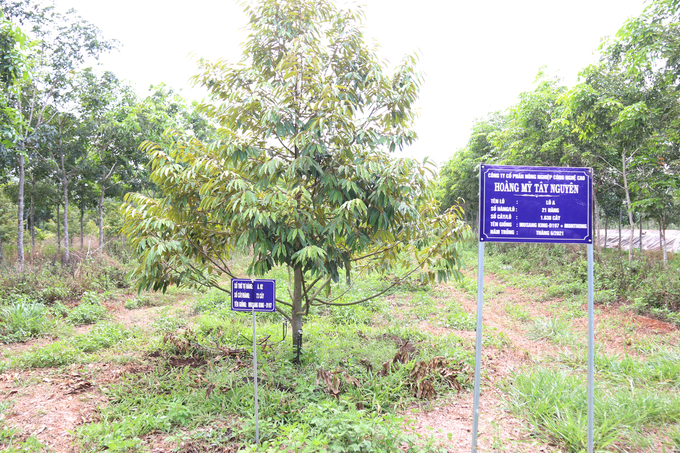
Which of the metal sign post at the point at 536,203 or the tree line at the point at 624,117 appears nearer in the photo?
the metal sign post at the point at 536,203

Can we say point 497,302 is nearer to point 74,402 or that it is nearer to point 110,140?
point 74,402

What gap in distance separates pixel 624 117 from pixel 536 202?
665 cm

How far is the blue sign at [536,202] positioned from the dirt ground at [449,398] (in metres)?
2.12

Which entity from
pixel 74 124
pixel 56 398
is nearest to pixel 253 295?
pixel 56 398

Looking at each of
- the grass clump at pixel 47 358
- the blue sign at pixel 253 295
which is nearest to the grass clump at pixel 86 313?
the grass clump at pixel 47 358

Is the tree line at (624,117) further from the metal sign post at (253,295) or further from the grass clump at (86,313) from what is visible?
the grass clump at (86,313)

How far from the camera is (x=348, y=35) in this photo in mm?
4957

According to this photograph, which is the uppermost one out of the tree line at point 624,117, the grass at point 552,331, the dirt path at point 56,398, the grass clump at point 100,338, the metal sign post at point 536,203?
the tree line at point 624,117

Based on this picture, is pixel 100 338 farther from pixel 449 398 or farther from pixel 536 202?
pixel 536 202

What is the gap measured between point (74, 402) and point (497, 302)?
974 centimetres

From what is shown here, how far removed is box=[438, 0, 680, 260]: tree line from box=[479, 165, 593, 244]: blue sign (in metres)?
1.02

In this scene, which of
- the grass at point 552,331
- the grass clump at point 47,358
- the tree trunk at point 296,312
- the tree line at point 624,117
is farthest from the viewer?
the tree line at point 624,117

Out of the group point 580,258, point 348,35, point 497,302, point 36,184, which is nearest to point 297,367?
point 348,35

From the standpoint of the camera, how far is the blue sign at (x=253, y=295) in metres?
3.77
